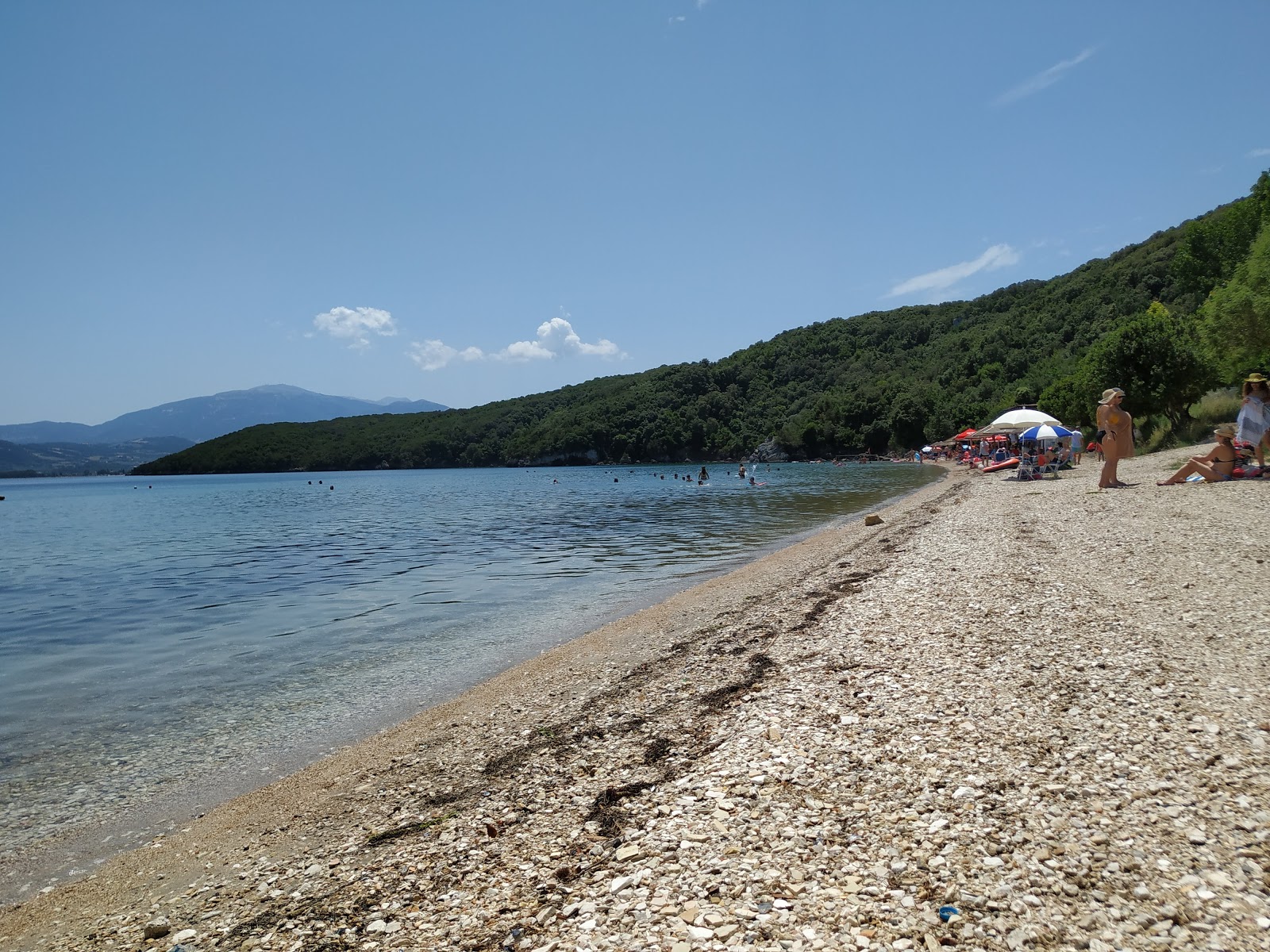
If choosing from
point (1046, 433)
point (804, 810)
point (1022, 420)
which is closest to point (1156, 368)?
point (1022, 420)

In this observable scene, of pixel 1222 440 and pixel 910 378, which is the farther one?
pixel 910 378

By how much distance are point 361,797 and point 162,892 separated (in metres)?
1.54

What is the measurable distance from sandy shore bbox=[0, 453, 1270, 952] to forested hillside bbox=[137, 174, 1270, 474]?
30.0 meters

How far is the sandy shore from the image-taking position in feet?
11.6

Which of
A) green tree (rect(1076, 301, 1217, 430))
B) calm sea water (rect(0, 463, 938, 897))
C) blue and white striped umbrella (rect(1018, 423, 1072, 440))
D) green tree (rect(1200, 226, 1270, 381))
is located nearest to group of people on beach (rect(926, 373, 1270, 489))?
blue and white striped umbrella (rect(1018, 423, 1072, 440))

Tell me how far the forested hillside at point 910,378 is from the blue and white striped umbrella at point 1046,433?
23.6 feet

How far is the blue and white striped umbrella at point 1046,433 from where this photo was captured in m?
30.1

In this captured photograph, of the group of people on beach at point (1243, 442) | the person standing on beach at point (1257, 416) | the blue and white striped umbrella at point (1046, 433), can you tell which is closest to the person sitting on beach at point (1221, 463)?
the group of people on beach at point (1243, 442)

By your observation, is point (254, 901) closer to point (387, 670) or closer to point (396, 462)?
point (387, 670)

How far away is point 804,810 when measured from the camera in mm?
4520

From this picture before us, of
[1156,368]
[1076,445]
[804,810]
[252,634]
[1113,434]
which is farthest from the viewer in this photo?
[1156,368]

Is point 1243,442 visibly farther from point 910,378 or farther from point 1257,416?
point 910,378

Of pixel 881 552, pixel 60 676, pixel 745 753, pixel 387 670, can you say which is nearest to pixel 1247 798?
pixel 745 753

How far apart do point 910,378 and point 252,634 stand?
133 meters
